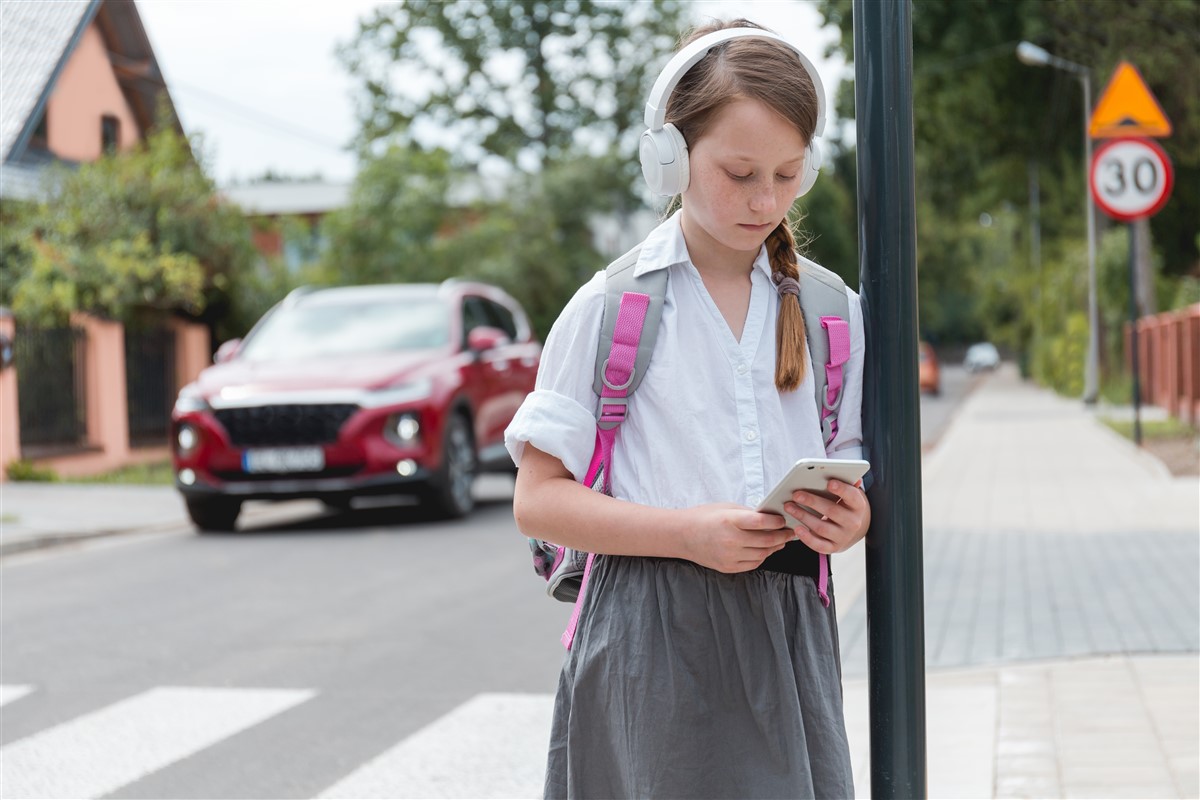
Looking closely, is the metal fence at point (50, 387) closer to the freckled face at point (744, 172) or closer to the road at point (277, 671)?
the road at point (277, 671)

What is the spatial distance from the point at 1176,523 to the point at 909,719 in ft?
27.8

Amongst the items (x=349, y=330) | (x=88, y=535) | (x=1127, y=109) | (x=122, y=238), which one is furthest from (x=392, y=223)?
→ (x=1127, y=109)

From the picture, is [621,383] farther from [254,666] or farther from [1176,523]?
[1176,523]

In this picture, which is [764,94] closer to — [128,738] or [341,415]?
[128,738]

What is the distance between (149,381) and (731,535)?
58.7ft

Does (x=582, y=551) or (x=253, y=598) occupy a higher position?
(x=582, y=551)

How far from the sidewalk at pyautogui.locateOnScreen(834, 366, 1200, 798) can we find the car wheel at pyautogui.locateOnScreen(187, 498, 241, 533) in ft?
15.1

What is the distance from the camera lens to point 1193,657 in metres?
5.75

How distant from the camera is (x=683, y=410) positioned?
2.03 metres

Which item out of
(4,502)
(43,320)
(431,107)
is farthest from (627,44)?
(4,502)

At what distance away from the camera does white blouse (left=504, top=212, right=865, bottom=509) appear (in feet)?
6.63

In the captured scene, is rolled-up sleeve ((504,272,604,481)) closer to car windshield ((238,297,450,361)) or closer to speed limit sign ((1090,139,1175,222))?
car windshield ((238,297,450,361))

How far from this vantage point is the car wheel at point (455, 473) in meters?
11.0

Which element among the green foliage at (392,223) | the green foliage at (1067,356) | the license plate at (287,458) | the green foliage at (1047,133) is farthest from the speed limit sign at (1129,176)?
the green foliage at (1067,356)
